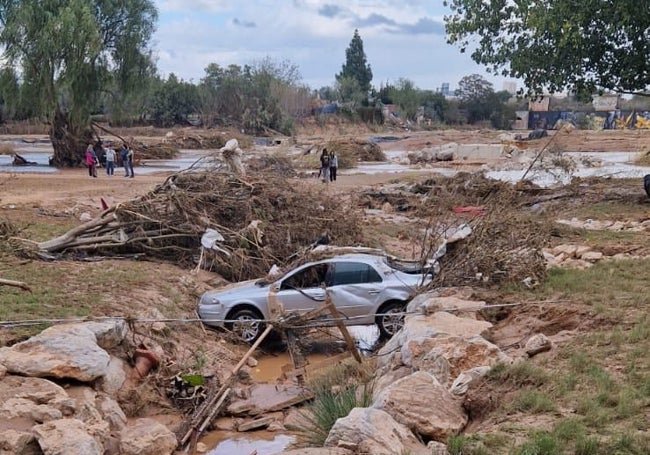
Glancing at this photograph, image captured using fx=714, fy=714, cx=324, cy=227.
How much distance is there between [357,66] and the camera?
11356cm

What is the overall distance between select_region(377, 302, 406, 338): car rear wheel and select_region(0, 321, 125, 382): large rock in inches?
202

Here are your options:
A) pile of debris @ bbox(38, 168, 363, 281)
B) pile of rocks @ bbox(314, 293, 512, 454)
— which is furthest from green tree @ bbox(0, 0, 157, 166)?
pile of rocks @ bbox(314, 293, 512, 454)

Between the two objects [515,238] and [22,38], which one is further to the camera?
[22,38]

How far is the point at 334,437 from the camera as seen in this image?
20.3 ft

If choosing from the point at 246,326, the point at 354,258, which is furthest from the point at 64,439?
the point at 354,258

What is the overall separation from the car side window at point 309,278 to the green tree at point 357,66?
330 ft

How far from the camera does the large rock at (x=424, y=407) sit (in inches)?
259

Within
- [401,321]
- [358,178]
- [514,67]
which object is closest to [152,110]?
[358,178]

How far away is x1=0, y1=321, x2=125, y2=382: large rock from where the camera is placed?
28.8 ft

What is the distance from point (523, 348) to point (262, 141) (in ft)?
199

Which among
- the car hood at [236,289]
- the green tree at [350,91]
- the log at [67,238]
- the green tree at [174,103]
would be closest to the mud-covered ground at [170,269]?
the car hood at [236,289]

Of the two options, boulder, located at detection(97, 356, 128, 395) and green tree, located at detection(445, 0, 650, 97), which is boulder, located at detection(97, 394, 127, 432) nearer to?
boulder, located at detection(97, 356, 128, 395)

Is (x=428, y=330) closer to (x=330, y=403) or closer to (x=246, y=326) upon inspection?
(x=330, y=403)

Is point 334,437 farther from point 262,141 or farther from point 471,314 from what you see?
point 262,141
